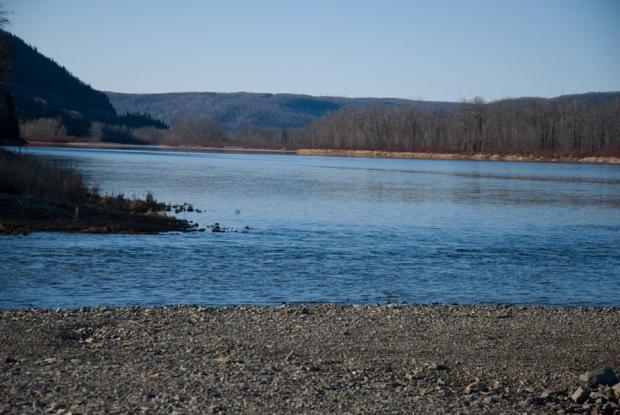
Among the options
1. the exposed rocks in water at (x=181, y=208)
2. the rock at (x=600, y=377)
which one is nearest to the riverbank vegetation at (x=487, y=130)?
the exposed rocks in water at (x=181, y=208)

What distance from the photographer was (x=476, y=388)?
9.12 metres

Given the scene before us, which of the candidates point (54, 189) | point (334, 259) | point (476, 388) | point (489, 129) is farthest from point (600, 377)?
point (489, 129)

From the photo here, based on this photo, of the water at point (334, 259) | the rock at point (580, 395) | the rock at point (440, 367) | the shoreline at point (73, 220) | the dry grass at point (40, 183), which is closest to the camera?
the rock at point (580, 395)

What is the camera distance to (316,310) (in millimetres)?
14055

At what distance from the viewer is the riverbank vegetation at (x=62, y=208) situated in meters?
25.4

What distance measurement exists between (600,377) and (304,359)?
3.94 m

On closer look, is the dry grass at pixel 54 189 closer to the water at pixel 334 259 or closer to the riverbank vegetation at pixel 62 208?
the riverbank vegetation at pixel 62 208

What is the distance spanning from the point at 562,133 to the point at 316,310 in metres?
145

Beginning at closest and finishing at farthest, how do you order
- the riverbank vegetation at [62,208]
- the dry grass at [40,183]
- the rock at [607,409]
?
the rock at [607,409] → the riverbank vegetation at [62,208] → the dry grass at [40,183]

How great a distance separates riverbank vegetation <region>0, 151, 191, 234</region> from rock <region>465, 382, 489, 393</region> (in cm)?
1850

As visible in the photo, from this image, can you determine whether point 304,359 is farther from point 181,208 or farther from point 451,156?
point 451,156

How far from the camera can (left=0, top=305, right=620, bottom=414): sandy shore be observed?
8398 mm

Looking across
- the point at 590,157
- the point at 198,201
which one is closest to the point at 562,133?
the point at 590,157

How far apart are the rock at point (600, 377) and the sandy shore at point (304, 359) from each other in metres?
0.15
